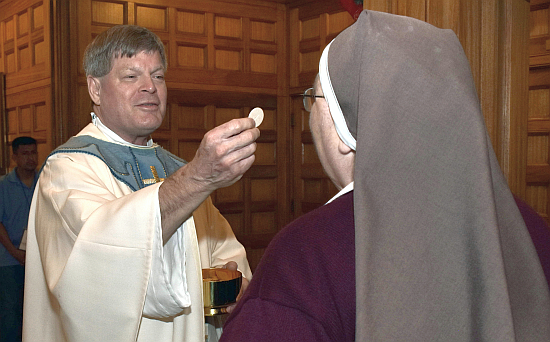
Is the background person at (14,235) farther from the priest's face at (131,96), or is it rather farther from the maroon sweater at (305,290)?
the maroon sweater at (305,290)

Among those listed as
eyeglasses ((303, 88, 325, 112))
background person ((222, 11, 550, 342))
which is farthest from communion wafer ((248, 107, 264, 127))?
background person ((222, 11, 550, 342))

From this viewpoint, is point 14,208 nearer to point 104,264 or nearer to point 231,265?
point 231,265

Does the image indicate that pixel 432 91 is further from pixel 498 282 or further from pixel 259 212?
pixel 259 212

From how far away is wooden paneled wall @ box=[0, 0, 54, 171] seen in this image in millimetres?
5043

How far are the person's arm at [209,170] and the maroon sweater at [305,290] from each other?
596 mm

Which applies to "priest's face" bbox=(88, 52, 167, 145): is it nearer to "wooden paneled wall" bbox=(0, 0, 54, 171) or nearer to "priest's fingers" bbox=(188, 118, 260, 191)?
"priest's fingers" bbox=(188, 118, 260, 191)

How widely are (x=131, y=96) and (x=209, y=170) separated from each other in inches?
36.8

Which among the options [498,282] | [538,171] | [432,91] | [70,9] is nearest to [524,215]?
[498,282]

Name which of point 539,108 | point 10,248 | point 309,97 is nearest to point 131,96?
point 309,97

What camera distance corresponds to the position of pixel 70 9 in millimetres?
4852

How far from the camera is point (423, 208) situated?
972 millimetres

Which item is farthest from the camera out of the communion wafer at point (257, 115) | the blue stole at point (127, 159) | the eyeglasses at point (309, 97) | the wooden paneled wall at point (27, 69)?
the wooden paneled wall at point (27, 69)

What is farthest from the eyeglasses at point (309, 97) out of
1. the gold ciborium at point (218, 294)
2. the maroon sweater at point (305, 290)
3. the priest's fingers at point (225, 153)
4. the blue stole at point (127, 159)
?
the blue stole at point (127, 159)

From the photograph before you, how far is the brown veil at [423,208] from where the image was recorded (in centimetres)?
95
